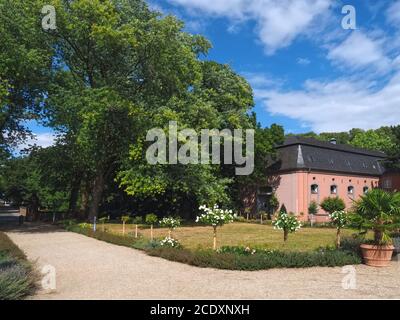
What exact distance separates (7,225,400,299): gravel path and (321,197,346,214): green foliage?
3222 centimetres

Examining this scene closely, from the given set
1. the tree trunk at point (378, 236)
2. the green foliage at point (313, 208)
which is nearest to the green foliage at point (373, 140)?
the green foliage at point (313, 208)

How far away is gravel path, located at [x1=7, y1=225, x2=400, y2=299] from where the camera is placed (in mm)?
9031

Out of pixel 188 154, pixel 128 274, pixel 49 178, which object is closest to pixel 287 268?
pixel 128 274

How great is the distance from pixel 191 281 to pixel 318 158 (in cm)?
4136

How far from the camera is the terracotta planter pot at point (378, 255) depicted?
13.4 m

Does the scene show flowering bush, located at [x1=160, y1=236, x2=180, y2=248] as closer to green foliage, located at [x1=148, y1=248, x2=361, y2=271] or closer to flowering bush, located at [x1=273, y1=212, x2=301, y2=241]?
green foliage, located at [x1=148, y1=248, x2=361, y2=271]

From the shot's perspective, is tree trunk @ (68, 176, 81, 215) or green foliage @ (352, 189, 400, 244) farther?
tree trunk @ (68, 176, 81, 215)

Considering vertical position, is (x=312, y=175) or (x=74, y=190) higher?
(x=312, y=175)

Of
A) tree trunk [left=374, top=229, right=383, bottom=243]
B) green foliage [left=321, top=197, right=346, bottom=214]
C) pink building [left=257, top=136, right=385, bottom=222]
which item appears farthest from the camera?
pink building [left=257, top=136, right=385, bottom=222]

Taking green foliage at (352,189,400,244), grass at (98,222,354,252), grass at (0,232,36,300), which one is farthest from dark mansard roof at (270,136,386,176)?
grass at (0,232,36,300)

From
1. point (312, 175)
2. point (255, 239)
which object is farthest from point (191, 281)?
point (312, 175)

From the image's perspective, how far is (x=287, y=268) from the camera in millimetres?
12648

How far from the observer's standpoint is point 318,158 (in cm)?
4928

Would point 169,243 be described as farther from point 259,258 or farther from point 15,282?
point 15,282
